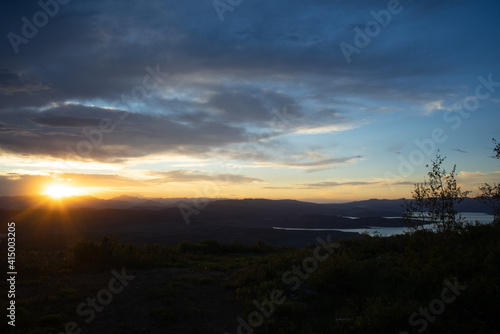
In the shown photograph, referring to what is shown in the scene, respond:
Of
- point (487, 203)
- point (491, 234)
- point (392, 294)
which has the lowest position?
point (392, 294)

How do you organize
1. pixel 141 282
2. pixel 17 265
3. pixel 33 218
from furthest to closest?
1. pixel 33 218
2. pixel 17 265
3. pixel 141 282

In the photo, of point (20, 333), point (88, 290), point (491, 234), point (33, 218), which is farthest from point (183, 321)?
point (33, 218)

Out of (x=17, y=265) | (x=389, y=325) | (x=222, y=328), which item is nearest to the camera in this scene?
(x=389, y=325)

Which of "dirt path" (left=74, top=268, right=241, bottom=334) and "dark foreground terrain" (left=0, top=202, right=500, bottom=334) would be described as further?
"dirt path" (left=74, top=268, right=241, bottom=334)

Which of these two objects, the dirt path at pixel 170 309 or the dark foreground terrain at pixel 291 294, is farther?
the dirt path at pixel 170 309

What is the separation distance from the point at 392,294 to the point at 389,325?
171cm

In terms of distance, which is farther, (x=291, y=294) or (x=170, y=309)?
(x=291, y=294)

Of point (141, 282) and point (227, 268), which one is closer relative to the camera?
point (141, 282)

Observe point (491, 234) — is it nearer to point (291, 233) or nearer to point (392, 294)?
point (392, 294)

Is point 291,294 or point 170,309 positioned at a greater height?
point 291,294

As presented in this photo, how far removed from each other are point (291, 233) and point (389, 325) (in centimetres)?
4327

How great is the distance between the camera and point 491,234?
400 inches

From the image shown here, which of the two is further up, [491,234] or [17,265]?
[491,234]

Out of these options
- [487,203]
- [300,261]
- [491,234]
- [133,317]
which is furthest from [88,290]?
[487,203]
